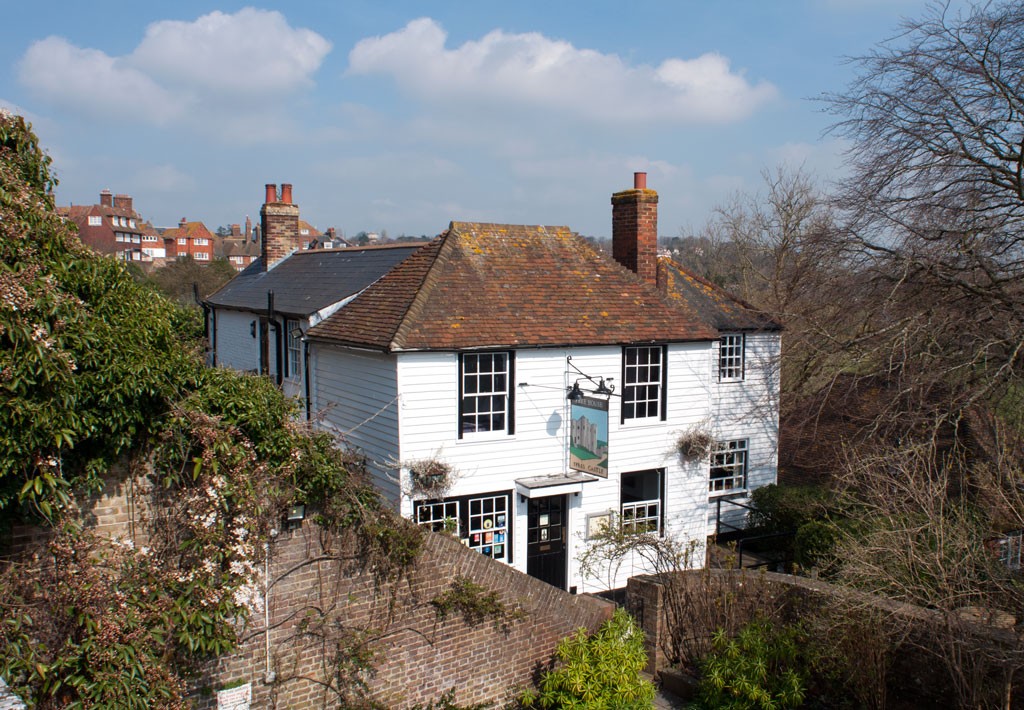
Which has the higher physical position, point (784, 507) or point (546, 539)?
point (546, 539)

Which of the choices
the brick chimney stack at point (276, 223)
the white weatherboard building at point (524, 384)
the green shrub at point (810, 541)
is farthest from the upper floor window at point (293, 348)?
the green shrub at point (810, 541)

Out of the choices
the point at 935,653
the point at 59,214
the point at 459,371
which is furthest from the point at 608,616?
the point at 59,214

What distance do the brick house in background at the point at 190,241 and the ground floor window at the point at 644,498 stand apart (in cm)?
10373

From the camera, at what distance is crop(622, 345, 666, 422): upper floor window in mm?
15789

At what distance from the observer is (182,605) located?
292 inches

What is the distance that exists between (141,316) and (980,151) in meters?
14.9

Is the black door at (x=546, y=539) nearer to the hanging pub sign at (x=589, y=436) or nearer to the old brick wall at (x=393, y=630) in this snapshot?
the hanging pub sign at (x=589, y=436)

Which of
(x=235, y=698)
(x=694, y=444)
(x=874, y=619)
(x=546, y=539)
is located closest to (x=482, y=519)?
(x=546, y=539)

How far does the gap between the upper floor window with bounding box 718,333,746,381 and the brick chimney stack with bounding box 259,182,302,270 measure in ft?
43.8

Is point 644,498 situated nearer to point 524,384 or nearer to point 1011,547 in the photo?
point 524,384

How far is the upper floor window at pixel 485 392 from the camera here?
14141mm

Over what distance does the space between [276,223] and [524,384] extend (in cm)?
1292

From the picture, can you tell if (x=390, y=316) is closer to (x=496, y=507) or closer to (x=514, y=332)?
(x=514, y=332)

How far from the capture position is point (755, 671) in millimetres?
9727
